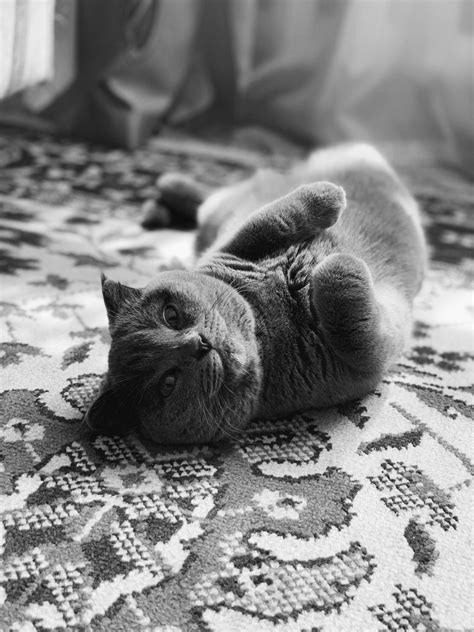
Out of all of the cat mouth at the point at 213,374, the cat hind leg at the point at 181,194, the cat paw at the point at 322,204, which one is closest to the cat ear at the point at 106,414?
the cat mouth at the point at 213,374

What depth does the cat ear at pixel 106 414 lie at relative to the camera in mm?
934

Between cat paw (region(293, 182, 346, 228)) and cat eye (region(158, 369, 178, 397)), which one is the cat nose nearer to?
cat eye (region(158, 369, 178, 397))

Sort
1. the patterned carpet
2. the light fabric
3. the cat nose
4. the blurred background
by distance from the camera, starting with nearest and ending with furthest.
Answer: the patterned carpet → the cat nose → the light fabric → the blurred background

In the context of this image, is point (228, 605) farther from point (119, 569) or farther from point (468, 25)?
point (468, 25)

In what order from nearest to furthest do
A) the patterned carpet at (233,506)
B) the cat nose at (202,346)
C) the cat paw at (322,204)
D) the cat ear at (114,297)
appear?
the patterned carpet at (233,506), the cat nose at (202,346), the cat ear at (114,297), the cat paw at (322,204)

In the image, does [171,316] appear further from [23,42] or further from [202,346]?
[23,42]

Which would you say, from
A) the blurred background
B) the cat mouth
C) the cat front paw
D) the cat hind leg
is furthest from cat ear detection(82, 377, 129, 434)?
the blurred background

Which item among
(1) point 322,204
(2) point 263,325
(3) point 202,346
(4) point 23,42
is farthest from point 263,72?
(3) point 202,346

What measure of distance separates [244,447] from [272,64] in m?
2.25

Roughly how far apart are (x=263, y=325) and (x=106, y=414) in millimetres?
278

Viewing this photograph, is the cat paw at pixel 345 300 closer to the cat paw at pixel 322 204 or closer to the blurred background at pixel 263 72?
the cat paw at pixel 322 204

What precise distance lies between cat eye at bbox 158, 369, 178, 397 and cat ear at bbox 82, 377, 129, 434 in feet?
0.20

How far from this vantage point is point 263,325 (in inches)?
41.9

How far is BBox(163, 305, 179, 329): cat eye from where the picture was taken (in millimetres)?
997
